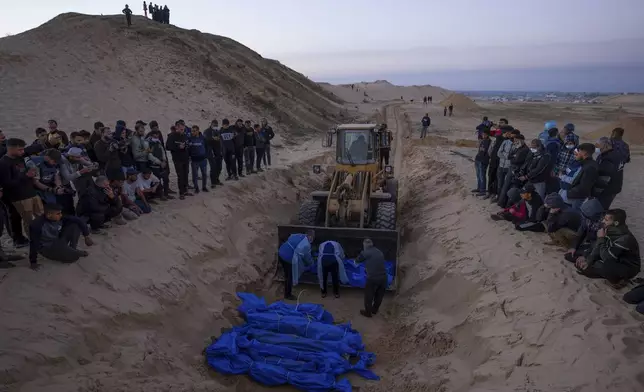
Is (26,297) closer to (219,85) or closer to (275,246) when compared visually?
(275,246)

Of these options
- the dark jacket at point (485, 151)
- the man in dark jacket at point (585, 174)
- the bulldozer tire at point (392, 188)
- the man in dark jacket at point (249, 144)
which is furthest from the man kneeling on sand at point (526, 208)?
the man in dark jacket at point (249, 144)

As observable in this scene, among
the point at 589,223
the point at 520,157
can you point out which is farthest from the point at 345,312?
the point at 520,157

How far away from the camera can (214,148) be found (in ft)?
33.8

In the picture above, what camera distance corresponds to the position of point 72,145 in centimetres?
717

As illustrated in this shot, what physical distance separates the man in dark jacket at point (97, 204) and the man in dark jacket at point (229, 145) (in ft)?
13.6

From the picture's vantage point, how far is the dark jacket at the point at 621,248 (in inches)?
200

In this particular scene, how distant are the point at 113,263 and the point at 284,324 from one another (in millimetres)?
2670

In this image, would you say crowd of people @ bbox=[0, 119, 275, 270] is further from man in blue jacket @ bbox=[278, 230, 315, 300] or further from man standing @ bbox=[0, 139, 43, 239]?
man in blue jacket @ bbox=[278, 230, 315, 300]

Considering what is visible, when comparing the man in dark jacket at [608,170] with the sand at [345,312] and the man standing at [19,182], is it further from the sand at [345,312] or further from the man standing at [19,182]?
the man standing at [19,182]

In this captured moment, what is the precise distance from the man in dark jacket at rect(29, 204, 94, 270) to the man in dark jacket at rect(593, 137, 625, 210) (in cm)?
766

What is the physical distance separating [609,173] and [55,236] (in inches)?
317

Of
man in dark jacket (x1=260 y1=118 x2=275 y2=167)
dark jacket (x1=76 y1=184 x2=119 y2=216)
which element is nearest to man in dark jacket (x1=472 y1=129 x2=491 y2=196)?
man in dark jacket (x1=260 y1=118 x2=275 y2=167)

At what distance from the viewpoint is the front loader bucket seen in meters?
7.74

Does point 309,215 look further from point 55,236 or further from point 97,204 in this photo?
point 55,236
